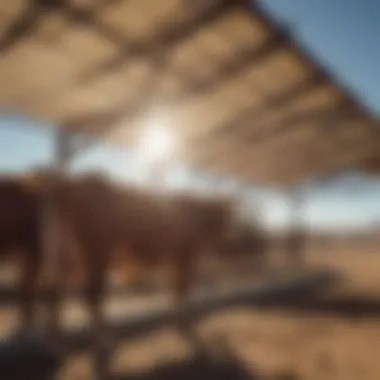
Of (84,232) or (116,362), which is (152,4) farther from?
(116,362)

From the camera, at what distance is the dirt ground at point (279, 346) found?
15.2 ft

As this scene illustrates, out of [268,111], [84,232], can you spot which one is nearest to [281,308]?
[268,111]

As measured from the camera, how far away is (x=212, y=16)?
4.77 m

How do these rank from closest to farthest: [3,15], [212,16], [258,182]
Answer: [3,15] < [212,16] < [258,182]

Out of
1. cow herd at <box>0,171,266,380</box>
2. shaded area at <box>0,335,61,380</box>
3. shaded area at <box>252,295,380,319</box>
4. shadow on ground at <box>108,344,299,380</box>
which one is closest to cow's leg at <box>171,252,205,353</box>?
cow herd at <box>0,171,266,380</box>

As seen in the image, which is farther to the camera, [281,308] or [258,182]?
[258,182]

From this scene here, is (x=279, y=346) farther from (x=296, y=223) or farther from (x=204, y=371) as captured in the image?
(x=296, y=223)

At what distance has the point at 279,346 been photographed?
5.59 metres

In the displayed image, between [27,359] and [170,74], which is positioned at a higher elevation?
[170,74]

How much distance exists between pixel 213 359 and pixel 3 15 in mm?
3598

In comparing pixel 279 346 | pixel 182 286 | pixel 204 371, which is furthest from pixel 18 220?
pixel 279 346

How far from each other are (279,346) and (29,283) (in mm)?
2975

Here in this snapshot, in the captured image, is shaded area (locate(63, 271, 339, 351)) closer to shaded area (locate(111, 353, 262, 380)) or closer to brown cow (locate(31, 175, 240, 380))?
brown cow (locate(31, 175, 240, 380))

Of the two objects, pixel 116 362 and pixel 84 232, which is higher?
pixel 84 232
